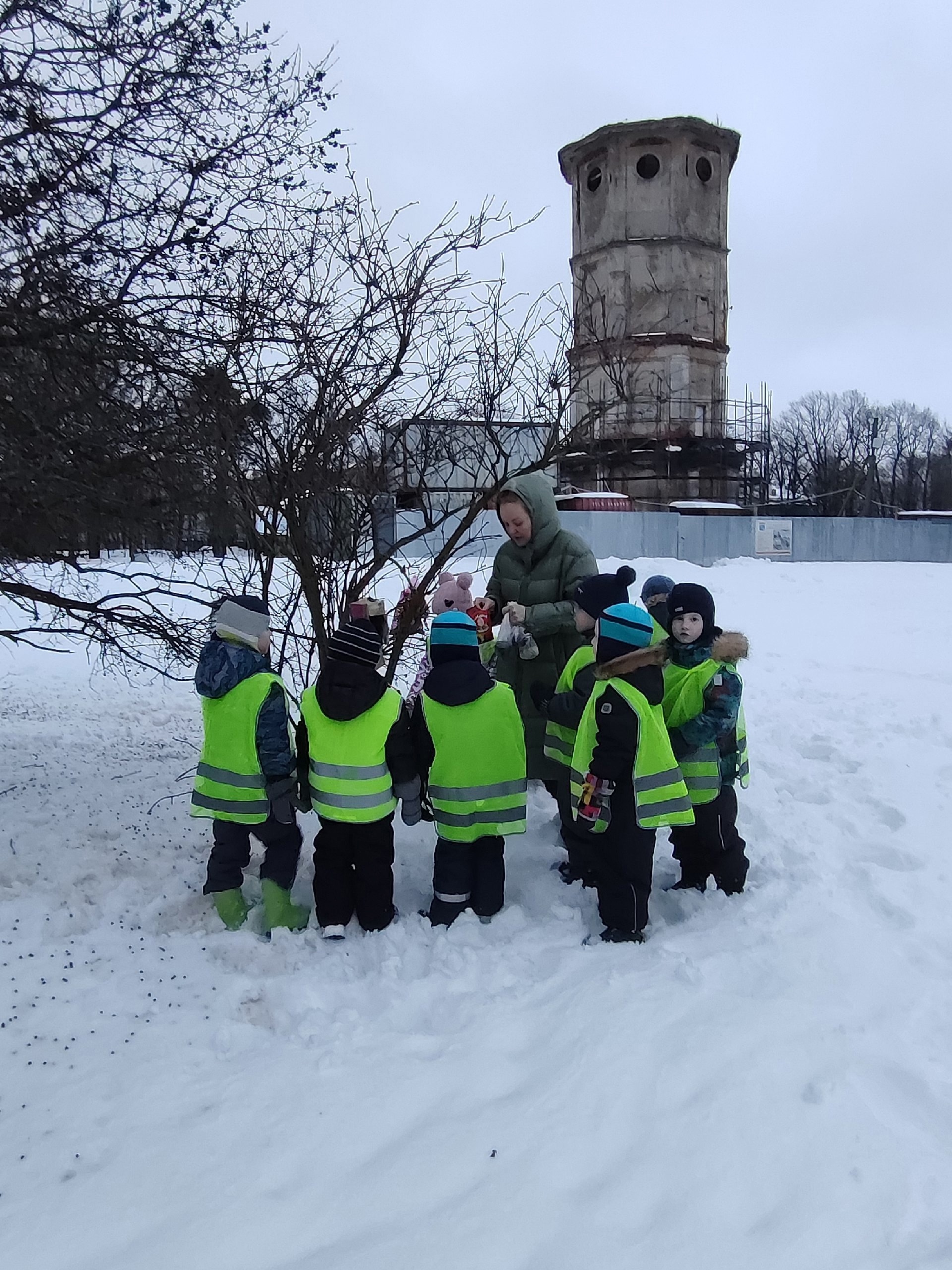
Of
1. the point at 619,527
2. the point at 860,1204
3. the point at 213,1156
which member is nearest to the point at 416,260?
the point at 213,1156

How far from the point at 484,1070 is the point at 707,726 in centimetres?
176

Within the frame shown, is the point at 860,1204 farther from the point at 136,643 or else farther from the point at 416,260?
the point at 136,643

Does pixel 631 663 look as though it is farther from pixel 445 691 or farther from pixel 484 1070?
pixel 484 1070

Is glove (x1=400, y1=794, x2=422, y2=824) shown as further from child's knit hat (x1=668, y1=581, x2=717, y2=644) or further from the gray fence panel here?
the gray fence panel

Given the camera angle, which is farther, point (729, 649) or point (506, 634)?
point (506, 634)

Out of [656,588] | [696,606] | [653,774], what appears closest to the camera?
[653,774]

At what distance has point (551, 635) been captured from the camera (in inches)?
189

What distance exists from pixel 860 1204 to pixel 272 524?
12.2 ft

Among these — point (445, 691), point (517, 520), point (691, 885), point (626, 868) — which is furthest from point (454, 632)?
point (691, 885)

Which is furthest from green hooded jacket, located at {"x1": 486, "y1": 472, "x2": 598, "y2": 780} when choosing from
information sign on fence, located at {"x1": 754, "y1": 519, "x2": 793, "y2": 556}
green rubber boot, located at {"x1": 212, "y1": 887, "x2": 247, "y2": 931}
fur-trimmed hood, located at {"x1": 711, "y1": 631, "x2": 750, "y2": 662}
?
information sign on fence, located at {"x1": 754, "y1": 519, "x2": 793, "y2": 556}

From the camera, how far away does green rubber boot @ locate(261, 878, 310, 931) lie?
12.5 feet

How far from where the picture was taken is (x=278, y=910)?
3.82 m

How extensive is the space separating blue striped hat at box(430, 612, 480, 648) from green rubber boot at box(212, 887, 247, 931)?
4.75 feet

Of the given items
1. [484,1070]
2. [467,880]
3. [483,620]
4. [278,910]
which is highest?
[483,620]
